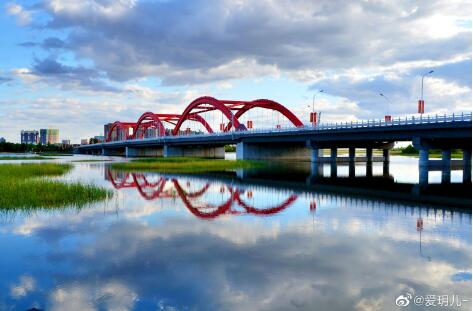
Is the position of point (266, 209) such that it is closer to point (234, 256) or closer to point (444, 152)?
point (234, 256)

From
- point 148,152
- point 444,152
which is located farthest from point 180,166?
point 148,152

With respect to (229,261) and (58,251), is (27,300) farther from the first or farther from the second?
(229,261)

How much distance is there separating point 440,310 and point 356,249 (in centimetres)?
500

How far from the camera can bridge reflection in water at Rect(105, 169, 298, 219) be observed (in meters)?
23.0

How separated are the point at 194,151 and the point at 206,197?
106376 mm

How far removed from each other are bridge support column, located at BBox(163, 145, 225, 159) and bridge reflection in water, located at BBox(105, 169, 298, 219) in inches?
3519

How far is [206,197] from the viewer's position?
2878cm

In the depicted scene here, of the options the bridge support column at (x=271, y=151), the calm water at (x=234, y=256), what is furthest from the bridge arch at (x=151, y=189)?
the bridge support column at (x=271, y=151)

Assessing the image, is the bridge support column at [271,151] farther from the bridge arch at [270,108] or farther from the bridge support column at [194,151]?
the bridge support column at [194,151]

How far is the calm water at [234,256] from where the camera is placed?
33.2 ft

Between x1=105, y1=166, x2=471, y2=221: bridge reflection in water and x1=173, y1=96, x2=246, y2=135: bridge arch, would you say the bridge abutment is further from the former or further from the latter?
x1=173, y1=96, x2=246, y2=135: bridge arch

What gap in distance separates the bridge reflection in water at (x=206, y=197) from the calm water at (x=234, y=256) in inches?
12.0

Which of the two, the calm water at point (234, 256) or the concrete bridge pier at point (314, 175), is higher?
the concrete bridge pier at point (314, 175)

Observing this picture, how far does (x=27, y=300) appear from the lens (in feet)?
32.6
